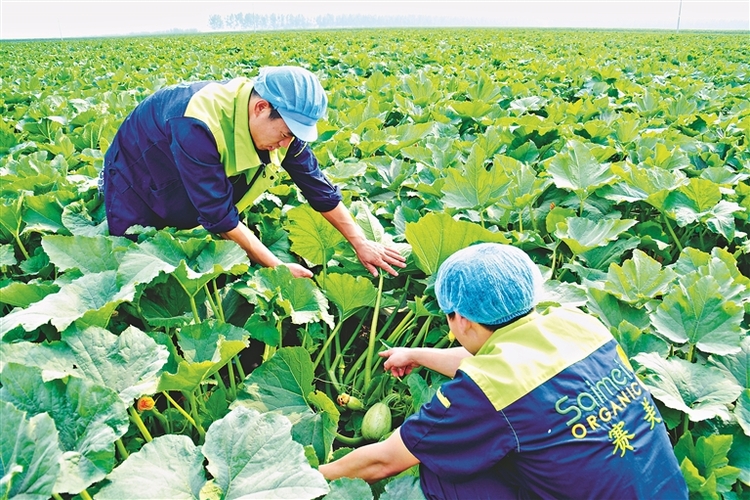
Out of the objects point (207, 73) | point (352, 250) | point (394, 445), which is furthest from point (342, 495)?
point (207, 73)

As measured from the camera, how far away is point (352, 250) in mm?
2762

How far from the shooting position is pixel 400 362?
2.12 m

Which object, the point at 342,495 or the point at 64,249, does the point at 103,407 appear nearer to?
the point at 342,495

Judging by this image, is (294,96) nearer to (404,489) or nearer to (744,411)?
(404,489)

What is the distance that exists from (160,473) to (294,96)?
1.44m

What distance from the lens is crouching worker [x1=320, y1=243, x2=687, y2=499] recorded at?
55.1 inches

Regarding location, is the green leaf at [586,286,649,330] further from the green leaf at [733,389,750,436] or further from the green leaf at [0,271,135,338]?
the green leaf at [0,271,135,338]

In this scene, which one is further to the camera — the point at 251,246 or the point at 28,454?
the point at 251,246

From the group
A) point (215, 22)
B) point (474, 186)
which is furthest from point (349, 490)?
point (215, 22)

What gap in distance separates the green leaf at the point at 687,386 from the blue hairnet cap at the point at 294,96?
4.92 feet

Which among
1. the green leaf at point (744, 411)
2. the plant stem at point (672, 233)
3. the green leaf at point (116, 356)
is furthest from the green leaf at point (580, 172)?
the green leaf at point (116, 356)

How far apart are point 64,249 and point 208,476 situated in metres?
1.03

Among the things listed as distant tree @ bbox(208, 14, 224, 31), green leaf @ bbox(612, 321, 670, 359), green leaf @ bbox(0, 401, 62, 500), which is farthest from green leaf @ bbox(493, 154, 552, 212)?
distant tree @ bbox(208, 14, 224, 31)

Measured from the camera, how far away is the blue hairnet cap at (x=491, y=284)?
155 centimetres
